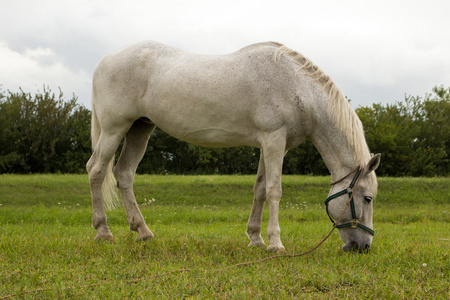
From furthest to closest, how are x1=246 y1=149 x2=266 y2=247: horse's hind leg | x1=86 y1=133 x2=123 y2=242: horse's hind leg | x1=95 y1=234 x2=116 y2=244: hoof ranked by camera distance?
x1=86 y1=133 x2=123 y2=242: horse's hind leg, x1=95 y1=234 x2=116 y2=244: hoof, x1=246 y1=149 x2=266 y2=247: horse's hind leg

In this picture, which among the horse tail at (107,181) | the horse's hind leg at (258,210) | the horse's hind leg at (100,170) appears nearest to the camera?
the horse's hind leg at (258,210)

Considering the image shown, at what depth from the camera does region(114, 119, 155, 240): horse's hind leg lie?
20.4 ft

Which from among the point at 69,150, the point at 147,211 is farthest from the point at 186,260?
the point at 69,150

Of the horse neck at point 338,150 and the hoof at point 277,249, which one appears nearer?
the hoof at point 277,249

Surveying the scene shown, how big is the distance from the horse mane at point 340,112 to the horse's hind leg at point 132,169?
2388 mm

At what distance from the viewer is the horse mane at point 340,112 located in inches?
206

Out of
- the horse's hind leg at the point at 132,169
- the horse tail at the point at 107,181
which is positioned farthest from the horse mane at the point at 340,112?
the horse tail at the point at 107,181

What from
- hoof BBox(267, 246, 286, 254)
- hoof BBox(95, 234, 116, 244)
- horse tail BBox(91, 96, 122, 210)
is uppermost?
→ horse tail BBox(91, 96, 122, 210)

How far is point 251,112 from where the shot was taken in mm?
5352

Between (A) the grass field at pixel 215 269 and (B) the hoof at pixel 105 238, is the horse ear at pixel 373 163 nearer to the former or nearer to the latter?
(A) the grass field at pixel 215 269

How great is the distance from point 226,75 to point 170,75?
2.58 ft

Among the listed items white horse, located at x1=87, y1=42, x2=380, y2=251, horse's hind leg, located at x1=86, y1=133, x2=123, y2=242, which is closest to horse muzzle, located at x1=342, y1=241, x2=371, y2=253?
white horse, located at x1=87, y1=42, x2=380, y2=251

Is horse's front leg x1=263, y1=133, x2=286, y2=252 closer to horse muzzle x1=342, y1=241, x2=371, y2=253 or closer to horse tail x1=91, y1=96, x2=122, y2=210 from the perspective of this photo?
horse muzzle x1=342, y1=241, x2=371, y2=253

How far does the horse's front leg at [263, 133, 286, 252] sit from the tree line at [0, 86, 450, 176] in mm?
22446
